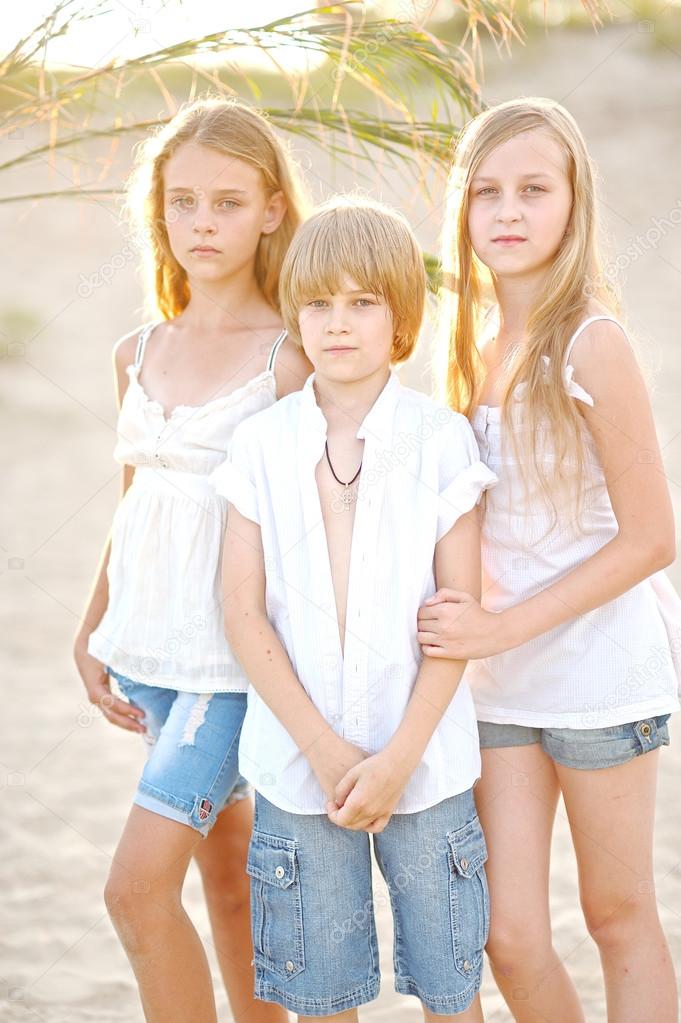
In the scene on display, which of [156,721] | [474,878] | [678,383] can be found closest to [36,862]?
[156,721]

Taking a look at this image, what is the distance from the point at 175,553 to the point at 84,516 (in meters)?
6.84

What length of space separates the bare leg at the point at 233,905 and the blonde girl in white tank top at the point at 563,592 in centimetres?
57

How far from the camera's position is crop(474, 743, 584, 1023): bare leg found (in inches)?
79.6

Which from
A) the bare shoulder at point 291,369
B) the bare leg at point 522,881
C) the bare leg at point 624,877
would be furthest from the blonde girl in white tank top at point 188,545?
the bare leg at point 624,877

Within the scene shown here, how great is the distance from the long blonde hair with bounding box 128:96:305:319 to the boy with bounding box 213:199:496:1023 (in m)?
0.33

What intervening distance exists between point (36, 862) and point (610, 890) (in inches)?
86.2

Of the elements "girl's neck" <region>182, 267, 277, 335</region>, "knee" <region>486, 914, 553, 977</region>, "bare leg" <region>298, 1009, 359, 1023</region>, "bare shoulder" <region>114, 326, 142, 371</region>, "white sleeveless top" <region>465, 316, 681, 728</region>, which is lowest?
"bare leg" <region>298, 1009, 359, 1023</region>

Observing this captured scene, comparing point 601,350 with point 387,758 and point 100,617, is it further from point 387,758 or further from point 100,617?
point 100,617

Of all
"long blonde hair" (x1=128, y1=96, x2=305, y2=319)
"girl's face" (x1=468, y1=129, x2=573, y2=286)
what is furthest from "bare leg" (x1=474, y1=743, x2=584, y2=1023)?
"long blonde hair" (x1=128, y1=96, x2=305, y2=319)

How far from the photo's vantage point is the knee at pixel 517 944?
2.01 m

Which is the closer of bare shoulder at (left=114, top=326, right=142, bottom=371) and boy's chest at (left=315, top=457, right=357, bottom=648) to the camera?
boy's chest at (left=315, top=457, right=357, bottom=648)

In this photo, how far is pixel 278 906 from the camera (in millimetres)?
1986

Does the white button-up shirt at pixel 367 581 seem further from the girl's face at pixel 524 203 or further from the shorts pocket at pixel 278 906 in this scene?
the girl's face at pixel 524 203

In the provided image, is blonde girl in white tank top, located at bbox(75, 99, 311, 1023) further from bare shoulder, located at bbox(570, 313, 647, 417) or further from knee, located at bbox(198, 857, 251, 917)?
bare shoulder, located at bbox(570, 313, 647, 417)
